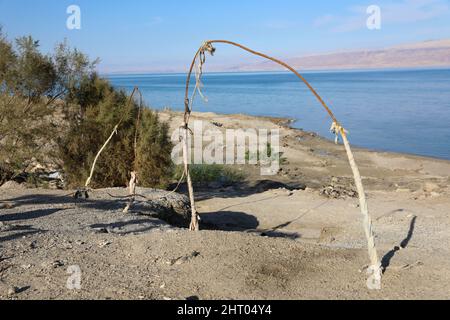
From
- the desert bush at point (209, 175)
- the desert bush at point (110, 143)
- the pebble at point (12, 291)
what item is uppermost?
the desert bush at point (110, 143)

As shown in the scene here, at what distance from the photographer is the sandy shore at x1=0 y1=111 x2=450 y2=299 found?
213 inches

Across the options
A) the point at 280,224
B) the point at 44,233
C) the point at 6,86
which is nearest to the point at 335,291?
the point at 44,233

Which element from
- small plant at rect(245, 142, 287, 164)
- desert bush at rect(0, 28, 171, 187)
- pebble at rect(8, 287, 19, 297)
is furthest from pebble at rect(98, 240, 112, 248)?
small plant at rect(245, 142, 287, 164)

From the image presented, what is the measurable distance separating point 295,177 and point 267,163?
2.38m

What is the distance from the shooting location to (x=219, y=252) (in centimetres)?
650

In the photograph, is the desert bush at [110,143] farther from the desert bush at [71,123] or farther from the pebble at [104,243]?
the pebble at [104,243]

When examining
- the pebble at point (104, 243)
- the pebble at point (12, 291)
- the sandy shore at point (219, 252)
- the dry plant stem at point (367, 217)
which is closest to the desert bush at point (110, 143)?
the sandy shore at point (219, 252)

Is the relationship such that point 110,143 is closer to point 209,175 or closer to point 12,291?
point 209,175

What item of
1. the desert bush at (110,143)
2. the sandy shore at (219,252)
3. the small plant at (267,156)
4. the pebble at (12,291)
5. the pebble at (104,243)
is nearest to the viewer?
the pebble at (12,291)

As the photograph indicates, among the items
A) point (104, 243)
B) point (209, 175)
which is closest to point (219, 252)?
point (104, 243)

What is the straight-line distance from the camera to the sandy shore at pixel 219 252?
5414 mm

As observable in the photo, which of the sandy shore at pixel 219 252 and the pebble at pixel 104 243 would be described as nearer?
the sandy shore at pixel 219 252

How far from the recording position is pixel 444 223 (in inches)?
404

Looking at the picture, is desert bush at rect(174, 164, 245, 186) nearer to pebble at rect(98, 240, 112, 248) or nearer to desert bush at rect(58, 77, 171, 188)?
desert bush at rect(58, 77, 171, 188)
